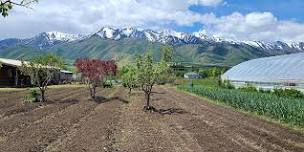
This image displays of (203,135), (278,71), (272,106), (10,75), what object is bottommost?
(203,135)

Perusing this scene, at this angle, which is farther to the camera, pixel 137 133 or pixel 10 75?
pixel 10 75

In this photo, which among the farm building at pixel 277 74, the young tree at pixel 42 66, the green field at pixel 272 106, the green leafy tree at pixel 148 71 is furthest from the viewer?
the farm building at pixel 277 74

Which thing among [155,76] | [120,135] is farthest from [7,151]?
[155,76]

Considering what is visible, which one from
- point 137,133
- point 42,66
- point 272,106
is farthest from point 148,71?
point 137,133

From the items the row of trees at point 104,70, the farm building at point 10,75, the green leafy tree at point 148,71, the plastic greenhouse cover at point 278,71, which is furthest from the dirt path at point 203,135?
the farm building at point 10,75

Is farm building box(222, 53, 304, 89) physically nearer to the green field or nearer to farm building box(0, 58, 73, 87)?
the green field

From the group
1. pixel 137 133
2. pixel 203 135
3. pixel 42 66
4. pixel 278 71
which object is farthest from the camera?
pixel 278 71

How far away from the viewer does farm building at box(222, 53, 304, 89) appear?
47841 millimetres

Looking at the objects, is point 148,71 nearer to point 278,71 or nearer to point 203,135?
point 203,135

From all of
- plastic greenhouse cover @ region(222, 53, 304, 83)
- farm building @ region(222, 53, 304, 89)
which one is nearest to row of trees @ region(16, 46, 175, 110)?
farm building @ region(222, 53, 304, 89)

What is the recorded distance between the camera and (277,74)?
53469 millimetres

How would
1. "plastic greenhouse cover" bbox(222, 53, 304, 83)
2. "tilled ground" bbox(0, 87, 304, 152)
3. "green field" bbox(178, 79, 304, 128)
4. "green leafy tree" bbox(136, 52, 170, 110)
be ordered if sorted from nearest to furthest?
"tilled ground" bbox(0, 87, 304, 152)
"green field" bbox(178, 79, 304, 128)
"green leafy tree" bbox(136, 52, 170, 110)
"plastic greenhouse cover" bbox(222, 53, 304, 83)

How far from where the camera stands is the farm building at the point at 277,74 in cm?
4784

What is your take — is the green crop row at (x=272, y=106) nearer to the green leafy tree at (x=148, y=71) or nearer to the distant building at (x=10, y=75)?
the green leafy tree at (x=148, y=71)
